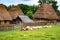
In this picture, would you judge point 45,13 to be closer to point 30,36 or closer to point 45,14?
point 45,14

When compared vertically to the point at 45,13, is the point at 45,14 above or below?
below

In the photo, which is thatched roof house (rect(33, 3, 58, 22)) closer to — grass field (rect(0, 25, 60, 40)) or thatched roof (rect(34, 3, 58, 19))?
thatched roof (rect(34, 3, 58, 19))

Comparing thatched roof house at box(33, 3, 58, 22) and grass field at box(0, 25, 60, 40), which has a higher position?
grass field at box(0, 25, 60, 40)

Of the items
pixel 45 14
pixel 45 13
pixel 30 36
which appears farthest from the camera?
pixel 45 13

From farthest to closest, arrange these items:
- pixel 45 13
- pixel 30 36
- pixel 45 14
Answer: pixel 45 13
pixel 45 14
pixel 30 36

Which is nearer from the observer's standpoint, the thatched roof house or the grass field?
the grass field

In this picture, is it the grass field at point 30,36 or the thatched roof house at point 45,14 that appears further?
the thatched roof house at point 45,14

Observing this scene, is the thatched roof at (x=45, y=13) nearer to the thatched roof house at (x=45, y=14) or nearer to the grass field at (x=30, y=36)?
the thatched roof house at (x=45, y=14)

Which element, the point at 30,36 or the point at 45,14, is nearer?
the point at 30,36

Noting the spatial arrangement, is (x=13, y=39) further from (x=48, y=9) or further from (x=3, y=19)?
(x=48, y=9)

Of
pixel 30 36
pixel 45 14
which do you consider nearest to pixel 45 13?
pixel 45 14

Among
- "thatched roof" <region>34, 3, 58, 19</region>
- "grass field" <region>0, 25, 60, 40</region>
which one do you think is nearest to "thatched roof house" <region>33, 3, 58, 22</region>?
"thatched roof" <region>34, 3, 58, 19</region>

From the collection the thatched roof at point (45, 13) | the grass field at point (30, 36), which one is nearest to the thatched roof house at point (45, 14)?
the thatched roof at point (45, 13)

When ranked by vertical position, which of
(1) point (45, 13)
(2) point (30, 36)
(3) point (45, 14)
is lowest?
(3) point (45, 14)
